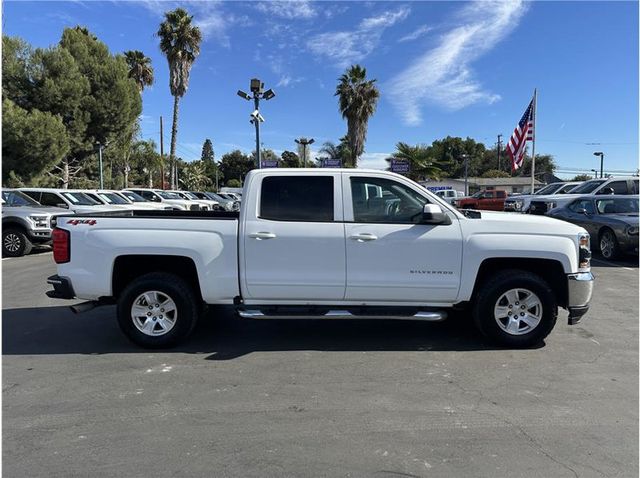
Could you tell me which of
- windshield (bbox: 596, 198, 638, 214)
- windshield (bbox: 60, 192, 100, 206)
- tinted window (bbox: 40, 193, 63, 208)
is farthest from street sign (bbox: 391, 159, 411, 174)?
tinted window (bbox: 40, 193, 63, 208)

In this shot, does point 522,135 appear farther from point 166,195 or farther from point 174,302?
point 174,302

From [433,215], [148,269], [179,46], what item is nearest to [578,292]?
[433,215]

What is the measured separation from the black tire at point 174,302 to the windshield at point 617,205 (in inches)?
441

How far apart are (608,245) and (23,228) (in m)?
14.6

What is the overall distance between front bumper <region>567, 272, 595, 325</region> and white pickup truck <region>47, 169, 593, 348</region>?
0.01 m

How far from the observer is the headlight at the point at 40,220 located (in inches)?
493

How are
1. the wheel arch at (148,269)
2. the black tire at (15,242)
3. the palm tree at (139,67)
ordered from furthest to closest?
1. the palm tree at (139,67)
2. the black tire at (15,242)
3. the wheel arch at (148,269)

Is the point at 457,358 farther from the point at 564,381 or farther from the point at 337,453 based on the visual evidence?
the point at 337,453

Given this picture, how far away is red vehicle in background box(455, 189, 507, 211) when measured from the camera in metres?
33.6

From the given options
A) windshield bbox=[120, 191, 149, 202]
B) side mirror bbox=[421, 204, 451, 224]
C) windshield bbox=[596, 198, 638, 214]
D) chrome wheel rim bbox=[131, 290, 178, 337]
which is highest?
windshield bbox=[120, 191, 149, 202]

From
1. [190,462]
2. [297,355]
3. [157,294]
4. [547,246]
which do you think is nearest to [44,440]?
[190,462]

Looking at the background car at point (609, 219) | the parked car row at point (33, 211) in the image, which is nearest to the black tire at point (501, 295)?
the parked car row at point (33, 211)

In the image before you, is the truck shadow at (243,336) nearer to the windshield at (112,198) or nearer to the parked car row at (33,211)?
the parked car row at (33,211)

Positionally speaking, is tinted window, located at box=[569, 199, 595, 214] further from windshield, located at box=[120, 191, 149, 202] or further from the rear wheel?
windshield, located at box=[120, 191, 149, 202]
